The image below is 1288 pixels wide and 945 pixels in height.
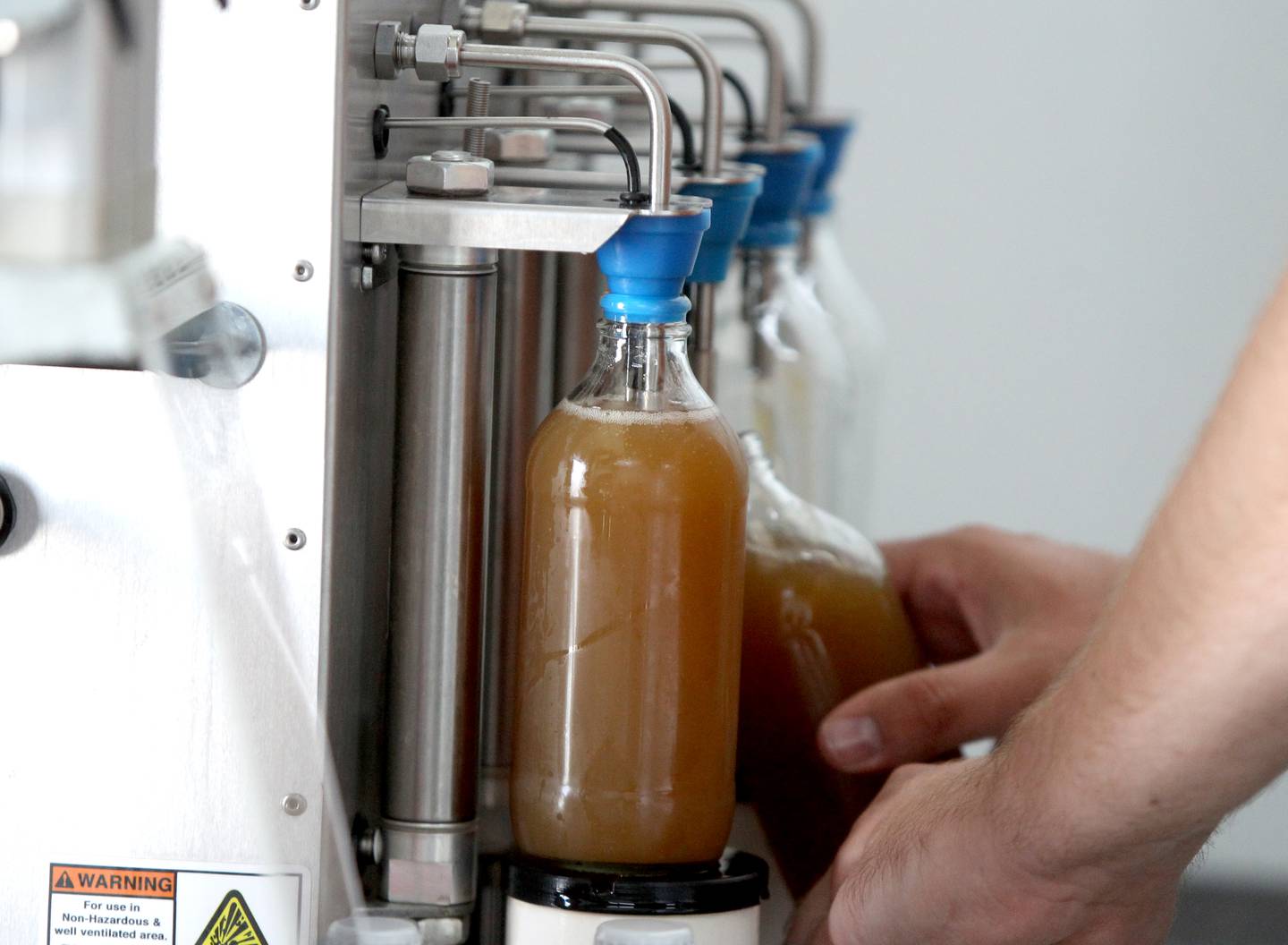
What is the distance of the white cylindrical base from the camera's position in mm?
610

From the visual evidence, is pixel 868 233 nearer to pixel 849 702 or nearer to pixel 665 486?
pixel 849 702

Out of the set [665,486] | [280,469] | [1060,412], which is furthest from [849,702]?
[1060,412]

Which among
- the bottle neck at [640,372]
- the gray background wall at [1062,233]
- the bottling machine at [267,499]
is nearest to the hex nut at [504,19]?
the bottling machine at [267,499]

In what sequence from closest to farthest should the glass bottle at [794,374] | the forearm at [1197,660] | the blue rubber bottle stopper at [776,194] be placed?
the forearm at [1197,660] < the blue rubber bottle stopper at [776,194] < the glass bottle at [794,374]

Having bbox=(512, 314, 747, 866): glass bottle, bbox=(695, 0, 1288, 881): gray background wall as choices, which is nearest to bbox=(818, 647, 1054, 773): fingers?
bbox=(512, 314, 747, 866): glass bottle

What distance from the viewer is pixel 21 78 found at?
49 centimetres

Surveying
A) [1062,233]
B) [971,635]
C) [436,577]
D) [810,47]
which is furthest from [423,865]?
[1062,233]

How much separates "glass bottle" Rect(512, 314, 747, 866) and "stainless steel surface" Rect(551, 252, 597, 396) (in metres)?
0.19

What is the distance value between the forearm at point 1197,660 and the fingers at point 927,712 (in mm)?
197

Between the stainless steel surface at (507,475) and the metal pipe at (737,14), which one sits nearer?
the stainless steel surface at (507,475)

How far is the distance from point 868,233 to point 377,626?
71.5 inches

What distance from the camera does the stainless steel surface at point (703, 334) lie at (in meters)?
0.78

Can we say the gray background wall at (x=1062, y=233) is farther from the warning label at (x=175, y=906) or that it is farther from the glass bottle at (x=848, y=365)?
the warning label at (x=175, y=906)

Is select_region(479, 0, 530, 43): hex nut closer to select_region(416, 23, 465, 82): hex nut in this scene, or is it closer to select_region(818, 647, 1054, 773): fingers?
select_region(416, 23, 465, 82): hex nut
